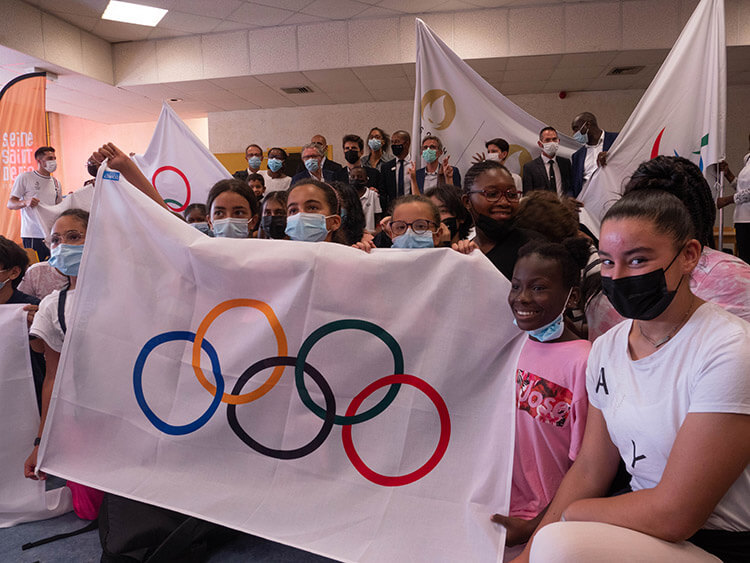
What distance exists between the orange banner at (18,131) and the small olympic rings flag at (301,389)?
669 centimetres

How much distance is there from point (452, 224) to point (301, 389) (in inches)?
52.5

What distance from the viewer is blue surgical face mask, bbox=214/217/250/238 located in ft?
8.90

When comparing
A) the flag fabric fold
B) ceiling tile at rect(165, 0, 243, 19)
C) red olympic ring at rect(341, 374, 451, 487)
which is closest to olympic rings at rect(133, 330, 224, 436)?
red olympic ring at rect(341, 374, 451, 487)

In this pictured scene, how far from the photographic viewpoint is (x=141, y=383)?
201cm

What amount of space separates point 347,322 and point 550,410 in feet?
2.42

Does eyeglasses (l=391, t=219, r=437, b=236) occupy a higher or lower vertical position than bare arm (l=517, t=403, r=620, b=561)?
higher

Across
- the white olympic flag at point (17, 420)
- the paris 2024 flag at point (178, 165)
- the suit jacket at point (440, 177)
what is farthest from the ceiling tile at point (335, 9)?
the white olympic flag at point (17, 420)

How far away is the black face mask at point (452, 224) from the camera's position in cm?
281

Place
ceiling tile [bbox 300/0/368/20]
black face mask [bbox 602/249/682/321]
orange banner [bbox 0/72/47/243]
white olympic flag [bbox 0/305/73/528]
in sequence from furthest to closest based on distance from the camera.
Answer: ceiling tile [bbox 300/0/368/20]
orange banner [bbox 0/72/47/243]
white olympic flag [bbox 0/305/73/528]
black face mask [bbox 602/249/682/321]

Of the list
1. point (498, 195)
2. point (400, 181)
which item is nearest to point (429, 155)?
point (400, 181)

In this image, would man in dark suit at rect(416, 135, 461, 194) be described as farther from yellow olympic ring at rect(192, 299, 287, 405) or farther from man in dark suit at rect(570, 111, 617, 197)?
yellow olympic ring at rect(192, 299, 287, 405)

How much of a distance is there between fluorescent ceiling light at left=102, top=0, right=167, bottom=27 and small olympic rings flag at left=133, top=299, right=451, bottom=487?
24.7ft

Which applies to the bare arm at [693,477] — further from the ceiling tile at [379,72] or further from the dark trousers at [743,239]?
the ceiling tile at [379,72]

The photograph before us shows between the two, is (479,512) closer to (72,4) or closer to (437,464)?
(437,464)
